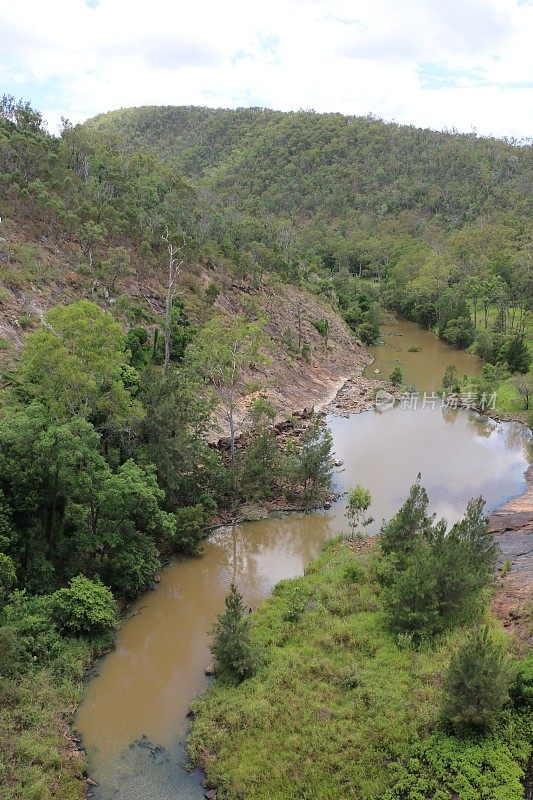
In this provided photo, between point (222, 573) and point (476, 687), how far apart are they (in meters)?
11.2

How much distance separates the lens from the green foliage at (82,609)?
16547 millimetres

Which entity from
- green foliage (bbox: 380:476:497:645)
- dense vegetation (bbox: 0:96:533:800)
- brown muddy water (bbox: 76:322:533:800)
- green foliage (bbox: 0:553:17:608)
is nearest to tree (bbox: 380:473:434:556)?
dense vegetation (bbox: 0:96:533:800)

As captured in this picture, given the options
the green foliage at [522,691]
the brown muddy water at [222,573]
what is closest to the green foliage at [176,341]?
the brown muddy water at [222,573]

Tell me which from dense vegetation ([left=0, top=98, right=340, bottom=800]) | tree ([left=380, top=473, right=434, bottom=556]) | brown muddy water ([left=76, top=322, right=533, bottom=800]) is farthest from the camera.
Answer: tree ([left=380, top=473, right=434, bottom=556])

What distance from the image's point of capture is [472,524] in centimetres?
1884

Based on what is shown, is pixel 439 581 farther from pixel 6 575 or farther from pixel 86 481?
pixel 6 575

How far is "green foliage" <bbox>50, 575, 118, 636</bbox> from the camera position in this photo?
16.5 m

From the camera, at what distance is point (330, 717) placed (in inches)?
551

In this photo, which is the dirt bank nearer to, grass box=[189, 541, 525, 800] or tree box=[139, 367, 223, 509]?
grass box=[189, 541, 525, 800]

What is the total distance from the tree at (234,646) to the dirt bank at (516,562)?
7.98 metres

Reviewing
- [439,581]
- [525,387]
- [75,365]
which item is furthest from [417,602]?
[525,387]

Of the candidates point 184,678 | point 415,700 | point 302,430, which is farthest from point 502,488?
point 184,678

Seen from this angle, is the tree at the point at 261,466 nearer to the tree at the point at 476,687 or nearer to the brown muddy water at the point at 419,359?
the tree at the point at 476,687

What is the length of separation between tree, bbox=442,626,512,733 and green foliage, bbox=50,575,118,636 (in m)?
10.1
